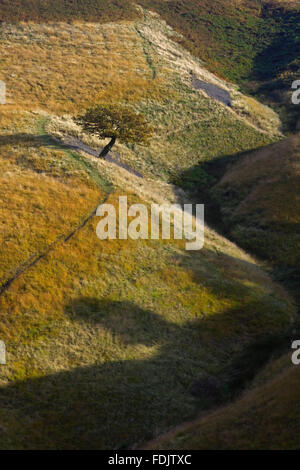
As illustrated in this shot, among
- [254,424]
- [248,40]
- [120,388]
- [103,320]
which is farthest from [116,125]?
[248,40]

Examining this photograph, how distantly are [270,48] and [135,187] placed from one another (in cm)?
7165

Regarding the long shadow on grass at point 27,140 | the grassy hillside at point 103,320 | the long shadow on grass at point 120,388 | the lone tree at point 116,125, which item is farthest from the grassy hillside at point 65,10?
the long shadow on grass at point 120,388

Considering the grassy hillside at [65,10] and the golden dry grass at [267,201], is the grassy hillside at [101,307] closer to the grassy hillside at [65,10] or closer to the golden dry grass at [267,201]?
the golden dry grass at [267,201]

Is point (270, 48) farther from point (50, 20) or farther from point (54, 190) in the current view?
point (54, 190)

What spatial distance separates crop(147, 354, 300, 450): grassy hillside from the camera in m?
15.8

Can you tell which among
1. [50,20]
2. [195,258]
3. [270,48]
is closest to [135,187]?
[195,258]

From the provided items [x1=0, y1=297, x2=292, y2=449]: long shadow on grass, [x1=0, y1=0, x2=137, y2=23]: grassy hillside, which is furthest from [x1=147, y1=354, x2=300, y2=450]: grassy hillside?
[x1=0, y1=0, x2=137, y2=23]: grassy hillside

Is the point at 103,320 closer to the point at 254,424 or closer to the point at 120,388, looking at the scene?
the point at 120,388

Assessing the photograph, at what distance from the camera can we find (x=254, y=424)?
1705 centimetres

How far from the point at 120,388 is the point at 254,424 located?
7.81 meters

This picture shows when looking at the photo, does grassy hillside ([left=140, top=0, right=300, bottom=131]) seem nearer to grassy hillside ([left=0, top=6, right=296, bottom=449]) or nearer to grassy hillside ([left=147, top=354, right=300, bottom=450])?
grassy hillside ([left=0, top=6, right=296, bottom=449])

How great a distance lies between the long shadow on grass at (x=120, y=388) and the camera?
19562mm

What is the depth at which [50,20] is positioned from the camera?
79000mm

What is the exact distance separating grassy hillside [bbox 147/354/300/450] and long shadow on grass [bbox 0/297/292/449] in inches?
79.9
